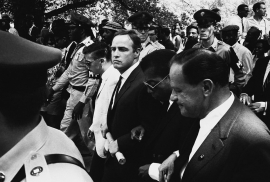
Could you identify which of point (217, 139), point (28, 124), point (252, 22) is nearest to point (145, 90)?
point (217, 139)

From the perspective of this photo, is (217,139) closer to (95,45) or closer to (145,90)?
(145,90)

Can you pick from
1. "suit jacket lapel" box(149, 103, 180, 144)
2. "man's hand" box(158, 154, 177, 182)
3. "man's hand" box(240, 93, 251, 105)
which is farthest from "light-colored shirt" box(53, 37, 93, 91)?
"man's hand" box(158, 154, 177, 182)

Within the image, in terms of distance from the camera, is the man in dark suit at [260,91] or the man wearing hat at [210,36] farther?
the man wearing hat at [210,36]

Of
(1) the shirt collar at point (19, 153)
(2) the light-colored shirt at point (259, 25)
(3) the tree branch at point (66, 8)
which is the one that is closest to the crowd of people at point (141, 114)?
(1) the shirt collar at point (19, 153)

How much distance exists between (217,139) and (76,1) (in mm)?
13713

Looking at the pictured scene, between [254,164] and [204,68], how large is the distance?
0.56m

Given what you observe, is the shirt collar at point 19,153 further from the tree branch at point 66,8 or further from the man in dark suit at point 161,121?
the tree branch at point 66,8

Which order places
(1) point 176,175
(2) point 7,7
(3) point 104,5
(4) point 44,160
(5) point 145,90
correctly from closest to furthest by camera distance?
1. (4) point 44,160
2. (1) point 176,175
3. (5) point 145,90
4. (2) point 7,7
5. (3) point 104,5

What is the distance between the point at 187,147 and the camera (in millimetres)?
2564

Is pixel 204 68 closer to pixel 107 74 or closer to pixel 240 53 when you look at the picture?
pixel 107 74

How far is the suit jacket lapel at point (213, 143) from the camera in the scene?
2.20 metres

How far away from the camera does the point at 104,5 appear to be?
51.7 feet

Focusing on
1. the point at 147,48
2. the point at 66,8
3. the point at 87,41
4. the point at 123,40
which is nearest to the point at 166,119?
the point at 123,40

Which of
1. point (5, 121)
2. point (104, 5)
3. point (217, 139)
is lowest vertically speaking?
point (104, 5)
